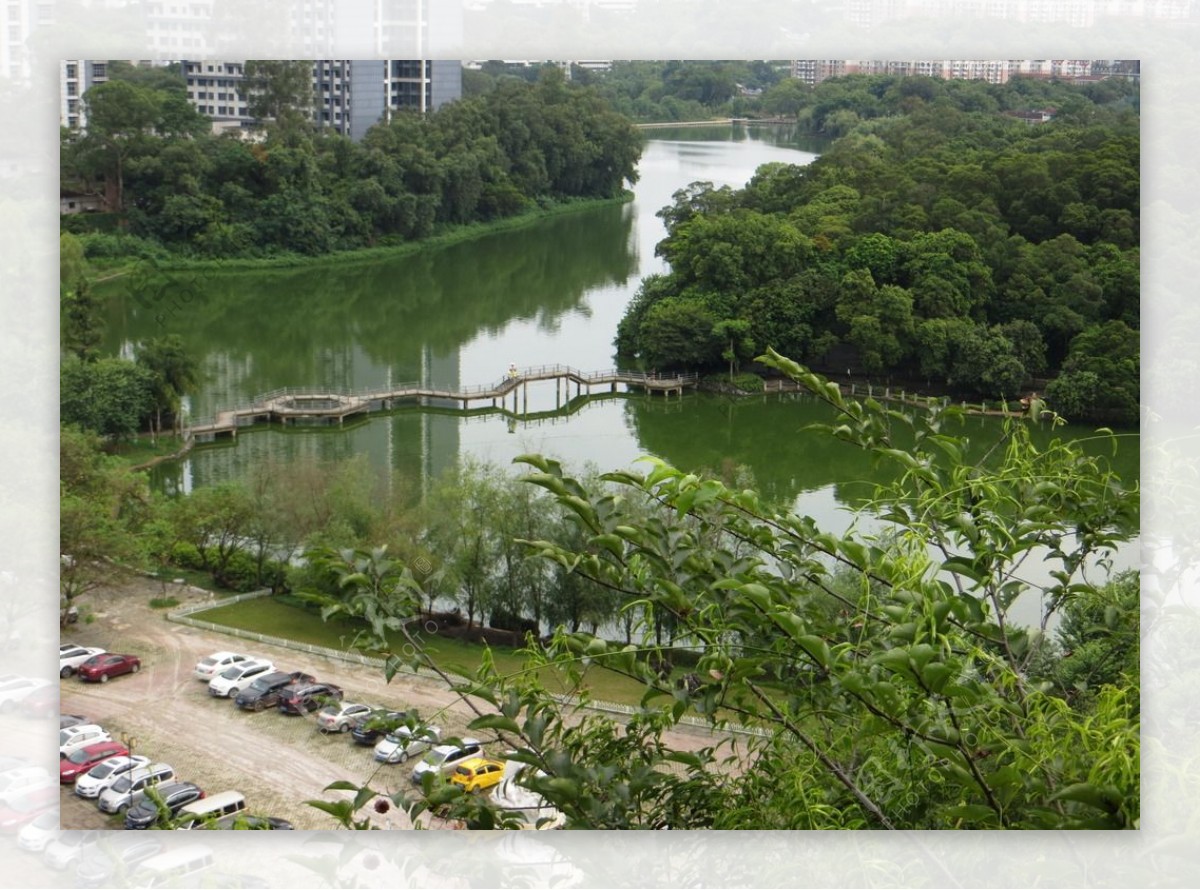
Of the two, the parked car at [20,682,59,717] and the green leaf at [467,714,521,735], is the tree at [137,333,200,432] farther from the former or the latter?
the green leaf at [467,714,521,735]

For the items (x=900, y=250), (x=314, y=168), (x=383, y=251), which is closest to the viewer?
(x=900, y=250)

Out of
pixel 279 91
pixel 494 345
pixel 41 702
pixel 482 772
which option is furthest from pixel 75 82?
pixel 482 772

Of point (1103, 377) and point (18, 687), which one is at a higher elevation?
point (1103, 377)

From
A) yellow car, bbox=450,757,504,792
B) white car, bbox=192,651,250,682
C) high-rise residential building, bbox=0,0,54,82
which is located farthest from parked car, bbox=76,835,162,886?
high-rise residential building, bbox=0,0,54,82

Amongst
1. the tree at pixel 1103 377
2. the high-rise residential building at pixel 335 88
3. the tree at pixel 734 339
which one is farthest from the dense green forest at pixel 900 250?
the high-rise residential building at pixel 335 88

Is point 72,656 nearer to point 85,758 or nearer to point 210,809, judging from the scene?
point 85,758

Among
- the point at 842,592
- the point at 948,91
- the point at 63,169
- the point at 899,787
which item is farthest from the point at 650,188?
the point at 899,787
